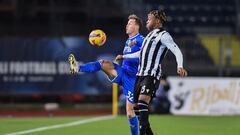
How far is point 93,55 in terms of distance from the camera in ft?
70.8

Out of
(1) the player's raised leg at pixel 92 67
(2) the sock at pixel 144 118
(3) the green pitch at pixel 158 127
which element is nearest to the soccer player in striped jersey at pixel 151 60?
(2) the sock at pixel 144 118

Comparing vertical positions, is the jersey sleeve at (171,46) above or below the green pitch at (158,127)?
above

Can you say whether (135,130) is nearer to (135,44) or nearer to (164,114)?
(135,44)

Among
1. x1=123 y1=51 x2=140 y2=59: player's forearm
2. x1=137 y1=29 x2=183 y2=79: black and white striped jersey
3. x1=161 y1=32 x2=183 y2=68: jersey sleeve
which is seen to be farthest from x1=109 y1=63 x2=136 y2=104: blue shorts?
x1=161 y1=32 x2=183 y2=68: jersey sleeve

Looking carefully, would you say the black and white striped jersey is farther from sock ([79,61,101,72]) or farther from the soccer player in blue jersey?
sock ([79,61,101,72])

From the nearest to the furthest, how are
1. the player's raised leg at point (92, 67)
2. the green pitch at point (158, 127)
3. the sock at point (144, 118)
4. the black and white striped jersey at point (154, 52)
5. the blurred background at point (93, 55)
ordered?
1. the sock at point (144, 118)
2. the black and white striped jersey at point (154, 52)
3. the player's raised leg at point (92, 67)
4. the green pitch at point (158, 127)
5. the blurred background at point (93, 55)

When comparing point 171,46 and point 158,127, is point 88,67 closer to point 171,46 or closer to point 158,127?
point 171,46

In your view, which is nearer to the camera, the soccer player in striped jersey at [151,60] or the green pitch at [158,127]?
the soccer player in striped jersey at [151,60]

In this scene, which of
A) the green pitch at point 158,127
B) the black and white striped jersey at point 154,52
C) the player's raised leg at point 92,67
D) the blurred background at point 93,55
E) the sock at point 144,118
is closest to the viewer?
the sock at point 144,118

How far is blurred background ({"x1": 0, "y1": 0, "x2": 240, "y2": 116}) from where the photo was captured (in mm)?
19922

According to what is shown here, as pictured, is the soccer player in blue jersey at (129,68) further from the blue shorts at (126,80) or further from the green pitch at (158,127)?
the green pitch at (158,127)

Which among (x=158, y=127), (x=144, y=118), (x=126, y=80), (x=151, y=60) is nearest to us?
(x=144, y=118)

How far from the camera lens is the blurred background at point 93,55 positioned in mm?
19922

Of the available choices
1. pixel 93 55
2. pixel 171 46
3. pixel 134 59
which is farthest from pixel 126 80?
pixel 93 55
